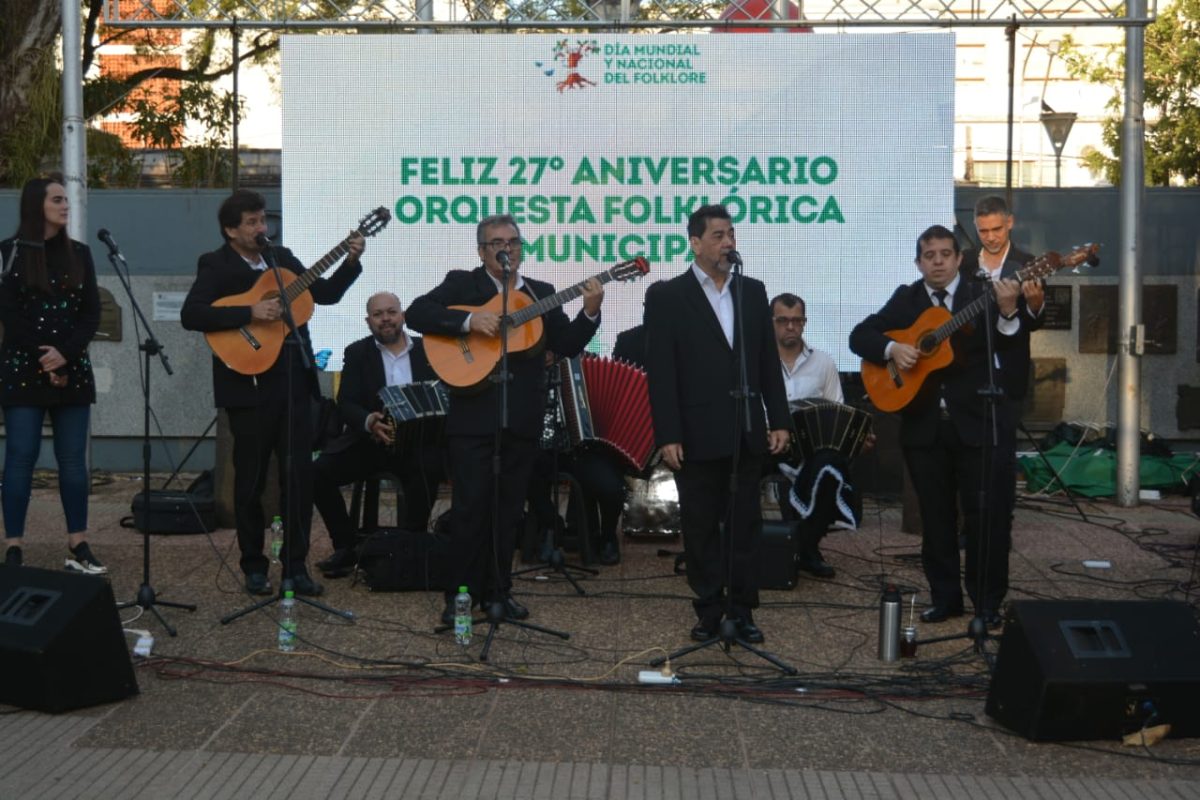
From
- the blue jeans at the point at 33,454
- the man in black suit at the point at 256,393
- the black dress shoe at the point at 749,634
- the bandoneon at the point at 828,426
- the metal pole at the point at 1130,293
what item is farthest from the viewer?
the metal pole at the point at 1130,293

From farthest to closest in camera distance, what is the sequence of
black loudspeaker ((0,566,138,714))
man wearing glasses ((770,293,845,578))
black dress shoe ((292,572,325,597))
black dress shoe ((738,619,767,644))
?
man wearing glasses ((770,293,845,578))
black dress shoe ((292,572,325,597))
black dress shoe ((738,619,767,644))
black loudspeaker ((0,566,138,714))

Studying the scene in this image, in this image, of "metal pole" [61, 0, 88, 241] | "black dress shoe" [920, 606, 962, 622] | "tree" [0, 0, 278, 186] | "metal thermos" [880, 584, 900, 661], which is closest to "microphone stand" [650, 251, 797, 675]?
"metal thermos" [880, 584, 900, 661]

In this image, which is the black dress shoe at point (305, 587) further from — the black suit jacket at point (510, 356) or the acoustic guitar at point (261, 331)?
the black suit jacket at point (510, 356)

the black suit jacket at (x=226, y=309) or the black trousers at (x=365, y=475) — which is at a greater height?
the black suit jacket at (x=226, y=309)

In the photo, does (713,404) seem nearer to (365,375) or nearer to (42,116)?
(365,375)

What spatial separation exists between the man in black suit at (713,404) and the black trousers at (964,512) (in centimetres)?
85

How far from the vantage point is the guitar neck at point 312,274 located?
22.4 ft

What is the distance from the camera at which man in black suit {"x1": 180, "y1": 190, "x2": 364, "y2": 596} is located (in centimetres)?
694

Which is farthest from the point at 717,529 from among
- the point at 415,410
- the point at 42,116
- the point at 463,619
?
the point at 42,116

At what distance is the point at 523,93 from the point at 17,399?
3788mm

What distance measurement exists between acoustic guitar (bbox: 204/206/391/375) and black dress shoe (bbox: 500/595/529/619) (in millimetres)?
1624

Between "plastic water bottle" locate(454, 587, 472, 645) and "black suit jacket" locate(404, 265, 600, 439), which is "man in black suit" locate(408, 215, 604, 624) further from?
"plastic water bottle" locate(454, 587, 472, 645)

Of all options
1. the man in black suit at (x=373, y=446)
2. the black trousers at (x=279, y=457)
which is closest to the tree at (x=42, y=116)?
the man in black suit at (x=373, y=446)

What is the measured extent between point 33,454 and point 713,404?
11.5 feet
